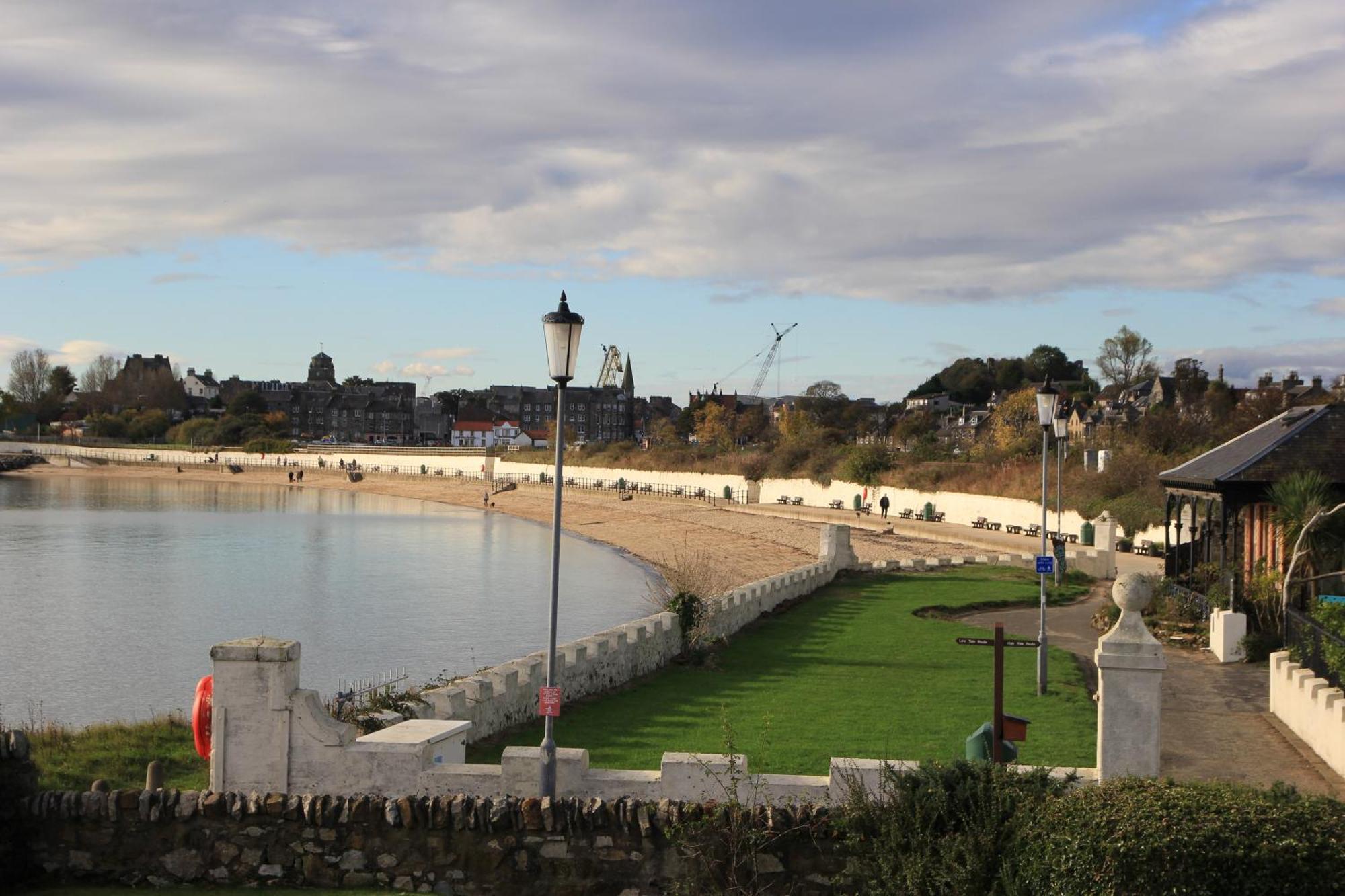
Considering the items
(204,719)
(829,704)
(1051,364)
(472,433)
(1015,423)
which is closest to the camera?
(204,719)

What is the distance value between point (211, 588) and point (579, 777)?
36.6 metres

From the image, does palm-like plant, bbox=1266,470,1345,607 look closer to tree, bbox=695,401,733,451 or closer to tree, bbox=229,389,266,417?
tree, bbox=695,401,733,451

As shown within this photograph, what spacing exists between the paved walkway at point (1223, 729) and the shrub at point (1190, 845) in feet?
6.06

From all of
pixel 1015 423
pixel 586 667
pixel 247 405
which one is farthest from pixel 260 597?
pixel 247 405

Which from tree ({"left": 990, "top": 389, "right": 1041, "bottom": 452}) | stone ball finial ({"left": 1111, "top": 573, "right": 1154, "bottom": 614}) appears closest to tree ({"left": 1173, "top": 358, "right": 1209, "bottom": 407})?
tree ({"left": 990, "top": 389, "right": 1041, "bottom": 452})

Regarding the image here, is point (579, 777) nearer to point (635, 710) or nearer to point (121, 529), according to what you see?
point (635, 710)

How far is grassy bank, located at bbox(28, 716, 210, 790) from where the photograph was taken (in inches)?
502

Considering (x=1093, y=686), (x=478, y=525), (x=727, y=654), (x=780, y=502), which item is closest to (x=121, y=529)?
(x=478, y=525)

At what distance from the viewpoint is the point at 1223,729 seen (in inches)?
567

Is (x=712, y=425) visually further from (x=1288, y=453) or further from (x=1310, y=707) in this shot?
(x=1310, y=707)

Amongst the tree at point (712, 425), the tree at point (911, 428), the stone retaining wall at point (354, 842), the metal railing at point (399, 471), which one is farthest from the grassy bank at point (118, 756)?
the tree at point (712, 425)

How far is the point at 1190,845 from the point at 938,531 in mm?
44015

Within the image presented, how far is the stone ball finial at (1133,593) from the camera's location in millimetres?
9273

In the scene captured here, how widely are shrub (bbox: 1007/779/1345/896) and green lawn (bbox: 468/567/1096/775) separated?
2656 millimetres
